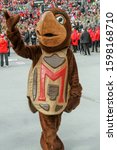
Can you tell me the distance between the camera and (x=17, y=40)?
5039mm

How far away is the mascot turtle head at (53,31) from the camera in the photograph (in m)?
4.98

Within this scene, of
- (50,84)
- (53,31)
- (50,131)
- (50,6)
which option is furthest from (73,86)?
(50,6)

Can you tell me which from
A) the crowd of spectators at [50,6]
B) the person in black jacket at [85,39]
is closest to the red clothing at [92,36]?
the person in black jacket at [85,39]

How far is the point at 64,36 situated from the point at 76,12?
21454 mm

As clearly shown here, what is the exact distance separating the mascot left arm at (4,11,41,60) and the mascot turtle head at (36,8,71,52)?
169 millimetres

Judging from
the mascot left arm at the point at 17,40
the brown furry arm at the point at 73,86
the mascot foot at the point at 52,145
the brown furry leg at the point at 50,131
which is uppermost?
the mascot left arm at the point at 17,40

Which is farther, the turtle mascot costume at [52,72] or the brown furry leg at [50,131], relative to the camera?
the brown furry leg at [50,131]

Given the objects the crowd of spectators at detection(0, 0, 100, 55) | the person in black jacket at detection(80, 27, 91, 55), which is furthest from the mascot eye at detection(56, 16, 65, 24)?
the crowd of spectators at detection(0, 0, 100, 55)

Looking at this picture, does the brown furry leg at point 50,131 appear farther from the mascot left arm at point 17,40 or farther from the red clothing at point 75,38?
the red clothing at point 75,38

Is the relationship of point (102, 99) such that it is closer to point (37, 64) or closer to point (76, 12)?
point (37, 64)

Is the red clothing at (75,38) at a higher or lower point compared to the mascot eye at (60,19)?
lower

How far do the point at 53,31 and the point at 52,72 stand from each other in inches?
18.7

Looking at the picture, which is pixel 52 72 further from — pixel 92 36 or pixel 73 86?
pixel 92 36

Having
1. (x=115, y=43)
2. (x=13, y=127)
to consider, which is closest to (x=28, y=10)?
(x=13, y=127)
